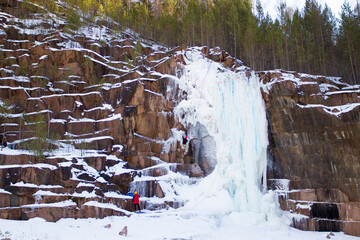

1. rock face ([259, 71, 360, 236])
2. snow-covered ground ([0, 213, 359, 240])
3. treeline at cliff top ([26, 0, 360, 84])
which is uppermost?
treeline at cliff top ([26, 0, 360, 84])

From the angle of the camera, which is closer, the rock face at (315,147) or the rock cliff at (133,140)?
the rock cliff at (133,140)

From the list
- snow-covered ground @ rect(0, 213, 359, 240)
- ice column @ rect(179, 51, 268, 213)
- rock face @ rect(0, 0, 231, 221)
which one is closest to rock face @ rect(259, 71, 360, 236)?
ice column @ rect(179, 51, 268, 213)

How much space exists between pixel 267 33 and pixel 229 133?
50.7ft

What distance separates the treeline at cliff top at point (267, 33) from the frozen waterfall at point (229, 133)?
821 cm

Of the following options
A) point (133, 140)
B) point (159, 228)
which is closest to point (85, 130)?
point (133, 140)

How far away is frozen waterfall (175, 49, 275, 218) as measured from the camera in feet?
51.4

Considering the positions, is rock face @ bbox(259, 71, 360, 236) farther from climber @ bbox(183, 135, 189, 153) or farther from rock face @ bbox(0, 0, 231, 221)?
climber @ bbox(183, 135, 189, 153)

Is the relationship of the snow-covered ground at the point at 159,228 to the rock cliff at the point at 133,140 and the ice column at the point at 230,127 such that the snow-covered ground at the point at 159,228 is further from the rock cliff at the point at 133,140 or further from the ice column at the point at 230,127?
the ice column at the point at 230,127

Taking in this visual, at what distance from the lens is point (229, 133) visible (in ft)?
59.6

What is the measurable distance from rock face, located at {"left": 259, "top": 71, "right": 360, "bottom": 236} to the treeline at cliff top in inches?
334

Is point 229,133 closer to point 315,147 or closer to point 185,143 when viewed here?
point 185,143

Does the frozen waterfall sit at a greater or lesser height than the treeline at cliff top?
lesser

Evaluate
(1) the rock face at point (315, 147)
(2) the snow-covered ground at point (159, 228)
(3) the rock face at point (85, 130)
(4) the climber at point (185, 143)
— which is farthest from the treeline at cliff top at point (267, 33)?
(2) the snow-covered ground at point (159, 228)

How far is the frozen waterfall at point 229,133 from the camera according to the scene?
1566 cm
